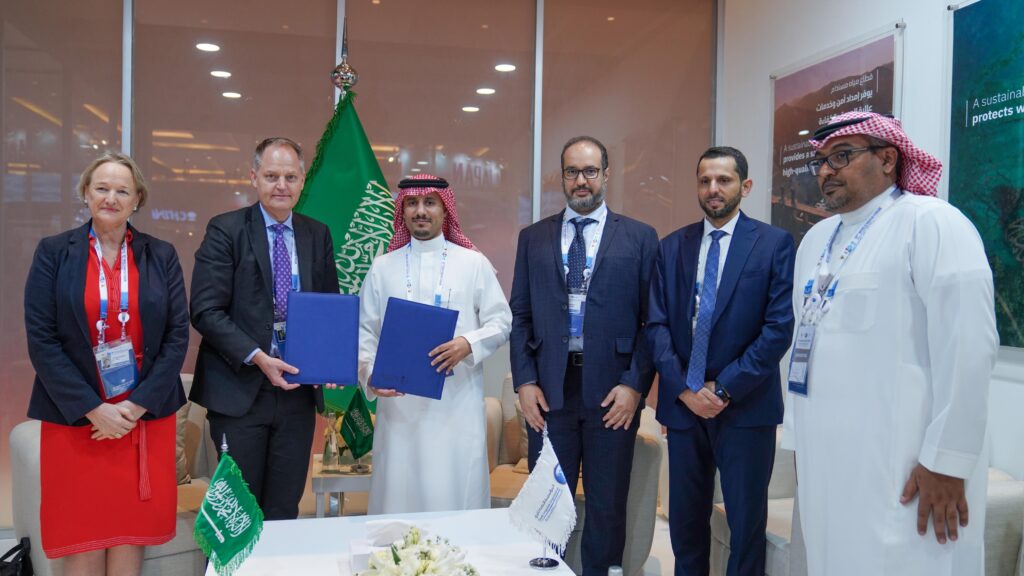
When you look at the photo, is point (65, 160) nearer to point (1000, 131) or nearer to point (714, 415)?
point (714, 415)

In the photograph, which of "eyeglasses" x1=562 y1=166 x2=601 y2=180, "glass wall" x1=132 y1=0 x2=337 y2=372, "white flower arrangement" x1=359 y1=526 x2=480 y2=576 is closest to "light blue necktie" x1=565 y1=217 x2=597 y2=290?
"eyeglasses" x1=562 y1=166 x2=601 y2=180

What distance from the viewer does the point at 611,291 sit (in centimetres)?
324

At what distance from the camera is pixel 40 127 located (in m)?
4.93

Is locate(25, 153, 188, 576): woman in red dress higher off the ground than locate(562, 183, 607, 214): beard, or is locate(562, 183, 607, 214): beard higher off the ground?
locate(562, 183, 607, 214): beard

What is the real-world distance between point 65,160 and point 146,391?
2837 mm

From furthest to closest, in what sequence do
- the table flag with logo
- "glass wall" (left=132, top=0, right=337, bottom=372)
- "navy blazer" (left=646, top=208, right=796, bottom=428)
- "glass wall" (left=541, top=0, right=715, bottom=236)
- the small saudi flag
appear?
"glass wall" (left=541, top=0, right=715, bottom=236) → "glass wall" (left=132, top=0, right=337, bottom=372) → the small saudi flag → "navy blazer" (left=646, top=208, right=796, bottom=428) → the table flag with logo

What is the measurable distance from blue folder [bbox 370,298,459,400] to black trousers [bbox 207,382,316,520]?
40 centimetres

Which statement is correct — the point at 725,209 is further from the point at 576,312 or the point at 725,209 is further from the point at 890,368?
the point at 890,368

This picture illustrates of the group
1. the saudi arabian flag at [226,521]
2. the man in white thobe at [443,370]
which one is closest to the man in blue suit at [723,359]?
the man in white thobe at [443,370]

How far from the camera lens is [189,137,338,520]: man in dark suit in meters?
3.02

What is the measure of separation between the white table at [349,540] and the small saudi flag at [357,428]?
1.48 metres

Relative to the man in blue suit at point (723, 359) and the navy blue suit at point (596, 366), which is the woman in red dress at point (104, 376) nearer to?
the navy blue suit at point (596, 366)

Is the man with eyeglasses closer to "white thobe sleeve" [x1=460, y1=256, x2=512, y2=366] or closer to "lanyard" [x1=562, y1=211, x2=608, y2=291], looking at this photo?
"lanyard" [x1=562, y1=211, x2=608, y2=291]

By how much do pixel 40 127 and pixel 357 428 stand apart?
290 centimetres
